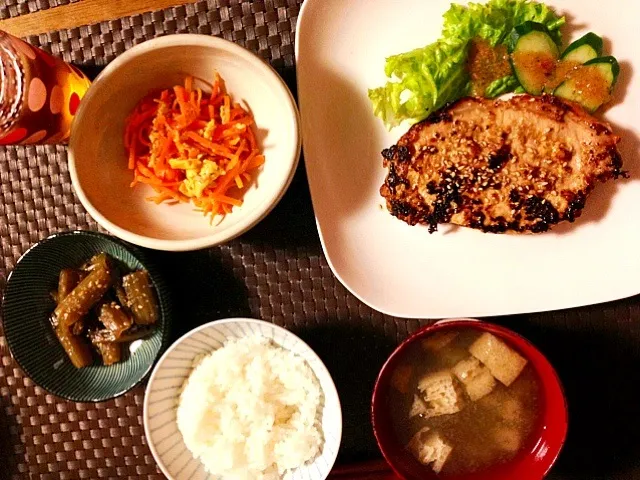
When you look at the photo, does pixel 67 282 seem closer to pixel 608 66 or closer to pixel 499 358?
pixel 499 358

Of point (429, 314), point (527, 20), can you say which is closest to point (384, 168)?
point (429, 314)

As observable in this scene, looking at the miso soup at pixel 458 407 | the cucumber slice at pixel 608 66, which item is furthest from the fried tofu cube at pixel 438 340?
the cucumber slice at pixel 608 66

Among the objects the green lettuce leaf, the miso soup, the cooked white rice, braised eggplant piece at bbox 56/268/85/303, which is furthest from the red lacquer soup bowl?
braised eggplant piece at bbox 56/268/85/303

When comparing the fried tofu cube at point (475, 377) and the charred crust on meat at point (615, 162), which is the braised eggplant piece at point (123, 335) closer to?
the fried tofu cube at point (475, 377)

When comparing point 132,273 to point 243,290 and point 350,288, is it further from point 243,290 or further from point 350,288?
point 350,288

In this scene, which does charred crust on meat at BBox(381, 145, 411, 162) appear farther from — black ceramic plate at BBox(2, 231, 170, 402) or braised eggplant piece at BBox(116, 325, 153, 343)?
braised eggplant piece at BBox(116, 325, 153, 343)

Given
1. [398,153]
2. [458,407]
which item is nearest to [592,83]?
[398,153]

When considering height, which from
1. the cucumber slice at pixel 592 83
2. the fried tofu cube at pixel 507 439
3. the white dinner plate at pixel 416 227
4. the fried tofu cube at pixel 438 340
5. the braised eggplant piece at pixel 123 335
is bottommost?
the fried tofu cube at pixel 507 439
